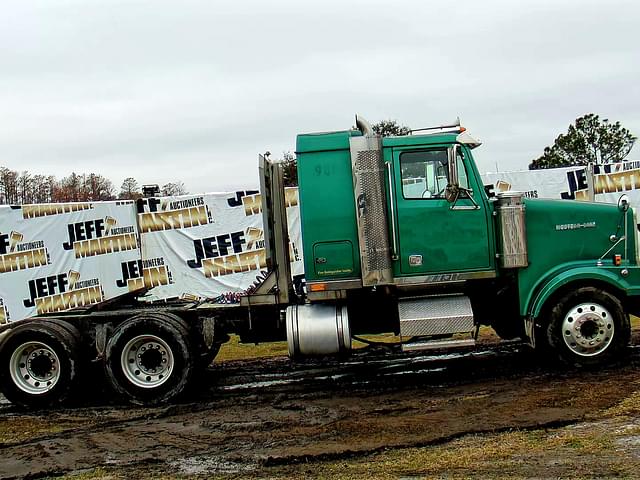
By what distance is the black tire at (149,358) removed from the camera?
940 centimetres

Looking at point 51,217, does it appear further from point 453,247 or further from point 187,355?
point 453,247

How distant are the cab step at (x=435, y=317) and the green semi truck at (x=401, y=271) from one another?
2cm

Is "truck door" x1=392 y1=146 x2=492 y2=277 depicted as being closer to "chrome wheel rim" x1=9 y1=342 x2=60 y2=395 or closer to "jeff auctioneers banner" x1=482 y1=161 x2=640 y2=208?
"chrome wheel rim" x1=9 y1=342 x2=60 y2=395

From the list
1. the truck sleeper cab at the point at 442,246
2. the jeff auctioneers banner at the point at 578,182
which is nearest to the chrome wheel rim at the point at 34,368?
the truck sleeper cab at the point at 442,246

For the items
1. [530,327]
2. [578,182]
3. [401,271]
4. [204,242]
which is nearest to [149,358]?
[401,271]

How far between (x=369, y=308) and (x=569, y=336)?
8.25ft

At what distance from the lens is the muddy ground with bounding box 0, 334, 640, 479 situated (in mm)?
6137

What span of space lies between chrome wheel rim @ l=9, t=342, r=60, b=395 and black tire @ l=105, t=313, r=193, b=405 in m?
0.80

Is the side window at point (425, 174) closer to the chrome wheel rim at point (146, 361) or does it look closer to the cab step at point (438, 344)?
the cab step at point (438, 344)

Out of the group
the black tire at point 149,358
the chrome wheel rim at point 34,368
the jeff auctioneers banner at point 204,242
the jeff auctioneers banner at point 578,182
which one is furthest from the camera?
the jeff auctioneers banner at point 578,182

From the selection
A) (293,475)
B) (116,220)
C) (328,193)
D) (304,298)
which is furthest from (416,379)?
(116,220)

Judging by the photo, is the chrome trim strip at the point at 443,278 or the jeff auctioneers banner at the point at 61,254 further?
the jeff auctioneers banner at the point at 61,254

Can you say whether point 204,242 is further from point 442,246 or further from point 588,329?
point 588,329

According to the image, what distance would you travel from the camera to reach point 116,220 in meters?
14.3
